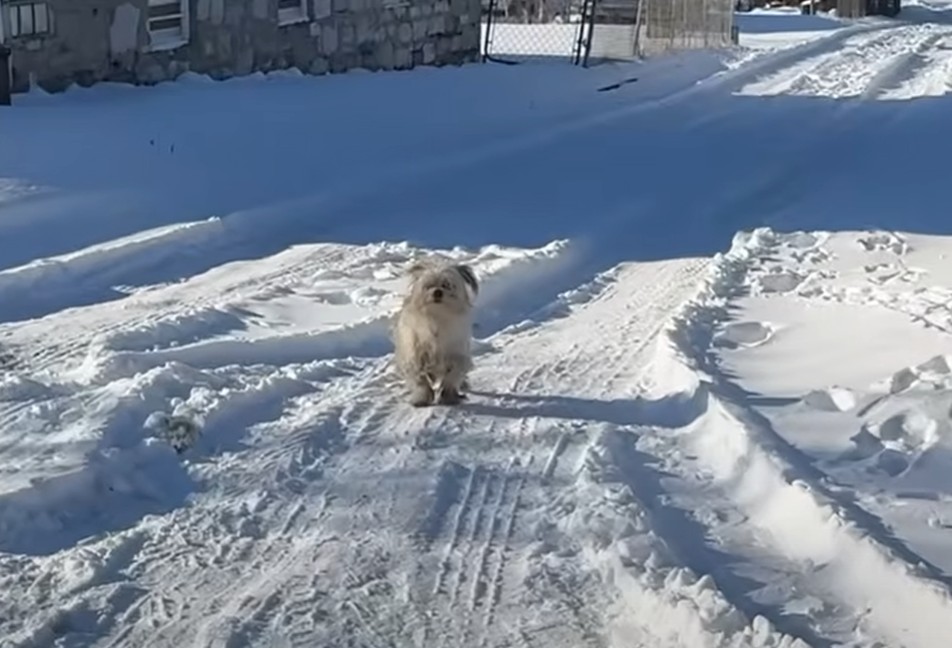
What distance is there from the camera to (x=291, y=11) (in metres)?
20.3

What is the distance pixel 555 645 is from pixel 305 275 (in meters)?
5.69

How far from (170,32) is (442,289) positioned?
1136cm

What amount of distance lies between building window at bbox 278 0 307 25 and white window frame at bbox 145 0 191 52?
203 cm

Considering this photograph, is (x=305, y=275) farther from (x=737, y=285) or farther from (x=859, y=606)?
(x=859, y=606)

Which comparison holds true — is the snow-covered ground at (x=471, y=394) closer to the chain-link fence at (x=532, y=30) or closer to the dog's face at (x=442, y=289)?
the dog's face at (x=442, y=289)

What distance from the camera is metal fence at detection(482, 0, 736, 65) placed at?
26344mm

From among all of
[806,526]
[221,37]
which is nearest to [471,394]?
[806,526]

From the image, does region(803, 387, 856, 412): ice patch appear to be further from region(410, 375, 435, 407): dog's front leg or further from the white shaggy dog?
region(410, 375, 435, 407): dog's front leg

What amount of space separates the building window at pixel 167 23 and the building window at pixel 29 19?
5.96ft

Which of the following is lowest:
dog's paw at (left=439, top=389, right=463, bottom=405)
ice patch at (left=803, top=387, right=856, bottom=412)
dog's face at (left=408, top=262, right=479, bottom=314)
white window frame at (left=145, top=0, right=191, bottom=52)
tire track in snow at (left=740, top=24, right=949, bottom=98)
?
tire track in snow at (left=740, top=24, right=949, bottom=98)

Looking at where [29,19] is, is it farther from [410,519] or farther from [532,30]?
[532,30]

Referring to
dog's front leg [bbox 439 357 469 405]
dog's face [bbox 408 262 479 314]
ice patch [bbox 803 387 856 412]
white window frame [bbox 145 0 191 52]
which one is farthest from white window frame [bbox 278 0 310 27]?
ice patch [bbox 803 387 856 412]

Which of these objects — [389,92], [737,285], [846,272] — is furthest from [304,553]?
[389,92]

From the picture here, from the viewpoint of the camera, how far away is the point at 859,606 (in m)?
5.13
